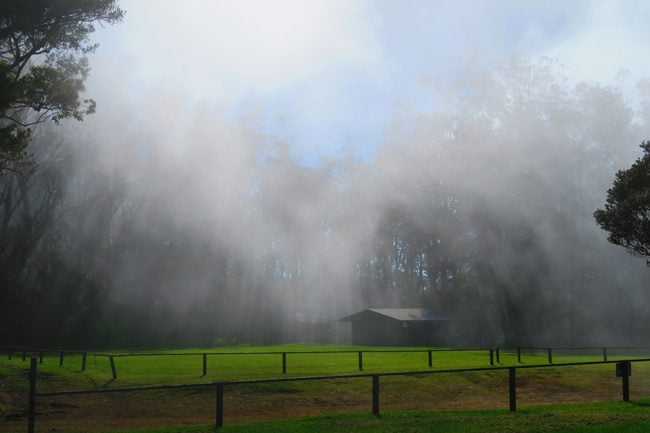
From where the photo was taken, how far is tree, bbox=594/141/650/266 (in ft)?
A: 61.5

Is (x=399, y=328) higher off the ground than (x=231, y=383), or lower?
lower

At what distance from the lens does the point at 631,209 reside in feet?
61.8

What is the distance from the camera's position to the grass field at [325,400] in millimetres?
9992

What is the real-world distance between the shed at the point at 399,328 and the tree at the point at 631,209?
32224mm

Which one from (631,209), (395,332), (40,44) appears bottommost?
(395,332)

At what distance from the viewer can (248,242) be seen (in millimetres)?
66000

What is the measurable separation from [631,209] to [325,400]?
1135 cm

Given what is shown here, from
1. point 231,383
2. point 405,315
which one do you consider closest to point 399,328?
point 405,315

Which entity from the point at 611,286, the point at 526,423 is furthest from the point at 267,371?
the point at 611,286

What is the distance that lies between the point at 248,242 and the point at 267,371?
150ft

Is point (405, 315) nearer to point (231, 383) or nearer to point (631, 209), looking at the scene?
point (631, 209)

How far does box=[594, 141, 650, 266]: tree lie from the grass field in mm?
4586

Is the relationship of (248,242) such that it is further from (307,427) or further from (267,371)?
(307,427)

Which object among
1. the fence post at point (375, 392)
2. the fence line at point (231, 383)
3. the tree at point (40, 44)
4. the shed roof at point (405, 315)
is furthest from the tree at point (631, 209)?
the shed roof at point (405, 315)
